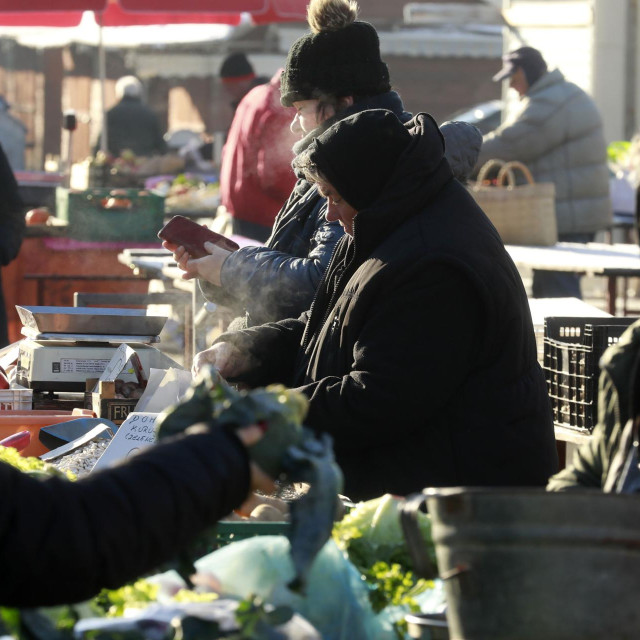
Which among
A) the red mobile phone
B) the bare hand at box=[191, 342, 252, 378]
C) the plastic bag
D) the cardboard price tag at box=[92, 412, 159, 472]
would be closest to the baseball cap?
the red mobile phone

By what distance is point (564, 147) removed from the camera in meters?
8.24

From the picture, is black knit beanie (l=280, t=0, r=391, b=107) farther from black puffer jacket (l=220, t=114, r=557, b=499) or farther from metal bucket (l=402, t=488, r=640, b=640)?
metal bucket (l=402, t=488, r=640, b=640)

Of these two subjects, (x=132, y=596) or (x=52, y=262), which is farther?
(x=52, y=262)

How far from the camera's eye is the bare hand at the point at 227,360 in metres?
3.30

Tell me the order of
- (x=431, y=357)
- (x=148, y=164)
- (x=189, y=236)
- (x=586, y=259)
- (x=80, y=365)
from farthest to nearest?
1. (x=148, y=164)
2. (x=586, y=259)
3. (x=189, y=236)
4. (x=80, y=365)
5. (x=431, y=357)

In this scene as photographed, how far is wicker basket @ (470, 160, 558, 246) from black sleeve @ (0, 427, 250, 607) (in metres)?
5.63

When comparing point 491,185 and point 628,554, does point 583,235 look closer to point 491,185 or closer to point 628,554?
point 491,185

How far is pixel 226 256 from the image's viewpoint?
3.76 m

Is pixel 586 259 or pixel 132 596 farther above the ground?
pixel 586 259

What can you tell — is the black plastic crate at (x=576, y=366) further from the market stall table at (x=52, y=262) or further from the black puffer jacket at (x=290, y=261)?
the market stall table at (x=52, y=262)

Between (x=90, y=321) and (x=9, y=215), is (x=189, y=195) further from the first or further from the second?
(x=90, y=321)

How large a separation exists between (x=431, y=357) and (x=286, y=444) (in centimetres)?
123

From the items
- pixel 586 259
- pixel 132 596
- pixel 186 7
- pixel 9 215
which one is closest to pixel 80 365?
pixel 132 596

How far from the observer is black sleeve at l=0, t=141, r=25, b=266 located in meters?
5.98
